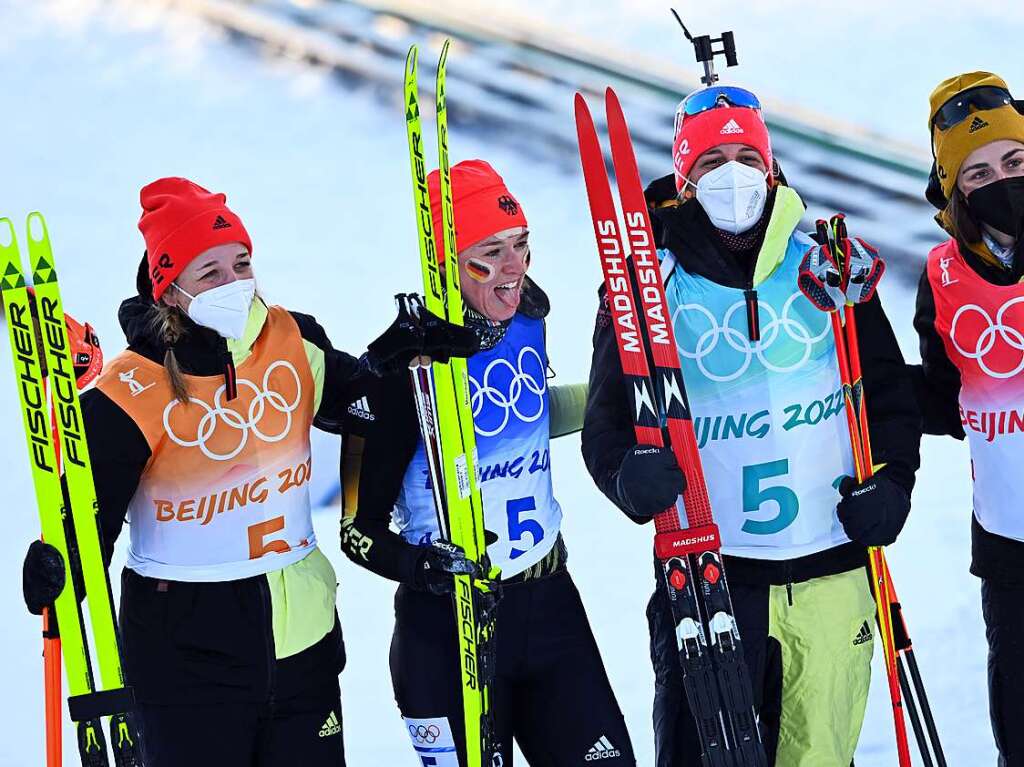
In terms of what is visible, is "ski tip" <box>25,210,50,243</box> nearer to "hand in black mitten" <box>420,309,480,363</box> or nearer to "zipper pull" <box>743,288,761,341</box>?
"hand in black mitten" <box>420,309,480,363</box>

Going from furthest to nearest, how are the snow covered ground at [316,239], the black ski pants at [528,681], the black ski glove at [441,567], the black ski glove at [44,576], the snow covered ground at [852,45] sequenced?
the snow covered ground at [852,45], the snow covered ground at [316,239], the black ski pants at [528,681], the black ski glove at [441,567], the black ski glove at [44,576]

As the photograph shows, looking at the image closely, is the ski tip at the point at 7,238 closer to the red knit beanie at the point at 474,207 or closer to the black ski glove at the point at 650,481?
the red knit beanie at the point at 474,207

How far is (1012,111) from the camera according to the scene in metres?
3.01

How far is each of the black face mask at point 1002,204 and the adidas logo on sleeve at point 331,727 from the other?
1682mm

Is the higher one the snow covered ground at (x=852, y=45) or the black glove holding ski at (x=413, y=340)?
the snow covered ground at (x=852, y=45)

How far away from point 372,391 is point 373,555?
0.33 meters

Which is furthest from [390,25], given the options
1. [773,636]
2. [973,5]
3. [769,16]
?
[773,636]

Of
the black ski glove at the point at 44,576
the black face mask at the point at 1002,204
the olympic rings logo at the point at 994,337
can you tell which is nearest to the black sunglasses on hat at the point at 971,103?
the black face mask at the point at 1002,204

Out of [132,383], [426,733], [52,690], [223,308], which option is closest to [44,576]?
[52,690]

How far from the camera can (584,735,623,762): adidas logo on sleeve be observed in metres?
2.81

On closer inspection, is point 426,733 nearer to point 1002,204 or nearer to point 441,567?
point 441,567

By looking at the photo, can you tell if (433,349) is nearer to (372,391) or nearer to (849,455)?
(372,391)

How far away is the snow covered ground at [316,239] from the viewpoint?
4.29 m

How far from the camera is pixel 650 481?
103 inches
